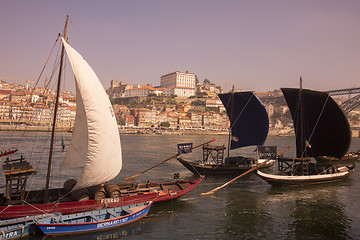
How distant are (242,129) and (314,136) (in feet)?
25.4

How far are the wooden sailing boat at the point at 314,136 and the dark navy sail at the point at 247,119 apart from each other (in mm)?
3869

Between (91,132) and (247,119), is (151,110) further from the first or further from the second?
(91,132)

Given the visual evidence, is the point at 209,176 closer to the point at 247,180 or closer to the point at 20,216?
the point at 247,180

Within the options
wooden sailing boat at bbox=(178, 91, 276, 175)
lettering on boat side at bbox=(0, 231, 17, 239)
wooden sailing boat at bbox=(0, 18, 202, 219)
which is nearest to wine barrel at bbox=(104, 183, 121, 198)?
wooden sailing boat at bbox=(0, 18, 202, 219)

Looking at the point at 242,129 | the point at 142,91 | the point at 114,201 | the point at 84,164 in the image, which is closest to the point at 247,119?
the point at 242,129

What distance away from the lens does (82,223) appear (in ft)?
45.6

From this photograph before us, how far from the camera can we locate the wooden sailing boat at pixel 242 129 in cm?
2986

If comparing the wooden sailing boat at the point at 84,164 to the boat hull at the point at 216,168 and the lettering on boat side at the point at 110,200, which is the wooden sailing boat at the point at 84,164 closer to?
the lettering on boat side at the point at 110,200

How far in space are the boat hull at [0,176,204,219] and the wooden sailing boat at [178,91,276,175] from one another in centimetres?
941

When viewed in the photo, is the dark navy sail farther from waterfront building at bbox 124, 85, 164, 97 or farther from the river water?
waterfront building at bbox 124, 85, 164, 97

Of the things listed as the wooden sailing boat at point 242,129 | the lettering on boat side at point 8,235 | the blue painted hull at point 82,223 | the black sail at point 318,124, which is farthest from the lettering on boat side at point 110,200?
the black sail at point 318,124

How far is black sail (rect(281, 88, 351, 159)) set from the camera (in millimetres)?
26059

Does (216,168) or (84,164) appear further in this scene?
(216,168)

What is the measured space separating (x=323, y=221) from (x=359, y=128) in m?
161
